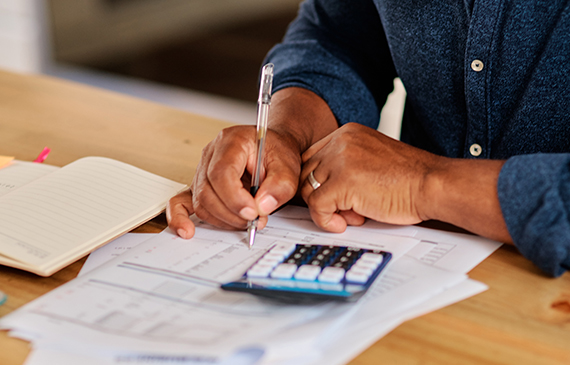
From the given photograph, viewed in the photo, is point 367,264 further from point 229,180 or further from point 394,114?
point 394,114

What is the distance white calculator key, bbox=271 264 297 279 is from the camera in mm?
562

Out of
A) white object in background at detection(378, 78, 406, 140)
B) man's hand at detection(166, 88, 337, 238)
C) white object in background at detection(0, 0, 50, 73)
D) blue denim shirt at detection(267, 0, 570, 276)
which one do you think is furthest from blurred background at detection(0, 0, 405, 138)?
man's hand at detection(166, 88, 337, 238)

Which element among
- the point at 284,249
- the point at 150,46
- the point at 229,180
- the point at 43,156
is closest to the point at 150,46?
the point at 150,46

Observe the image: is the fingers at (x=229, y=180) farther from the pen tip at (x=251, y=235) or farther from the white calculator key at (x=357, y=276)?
the white calculator key at (x=357, y=276)

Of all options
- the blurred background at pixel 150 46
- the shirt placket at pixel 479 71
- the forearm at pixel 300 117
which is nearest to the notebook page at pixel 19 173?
the forearm at pixel 300 117

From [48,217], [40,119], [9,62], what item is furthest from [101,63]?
[48,217]

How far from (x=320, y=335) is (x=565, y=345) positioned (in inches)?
9.2

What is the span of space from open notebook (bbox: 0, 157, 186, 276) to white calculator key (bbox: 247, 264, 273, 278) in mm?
202

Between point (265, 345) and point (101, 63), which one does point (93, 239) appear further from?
point (101, 63)

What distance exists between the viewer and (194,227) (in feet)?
2.32

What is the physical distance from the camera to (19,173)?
0.87 metres

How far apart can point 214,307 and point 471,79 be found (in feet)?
1.81

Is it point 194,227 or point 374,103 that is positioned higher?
point 374,103

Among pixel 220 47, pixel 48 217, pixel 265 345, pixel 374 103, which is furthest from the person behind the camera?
pixel 220 47
